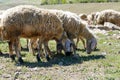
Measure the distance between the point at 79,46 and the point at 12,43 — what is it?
653 centimetres

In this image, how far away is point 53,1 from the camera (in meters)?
130

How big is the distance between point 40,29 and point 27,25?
2.48 feet

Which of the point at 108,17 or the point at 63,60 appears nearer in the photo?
the point at 63,60

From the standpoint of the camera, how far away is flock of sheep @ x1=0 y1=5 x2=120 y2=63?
48.5 ft

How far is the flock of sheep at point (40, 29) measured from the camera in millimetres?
14773

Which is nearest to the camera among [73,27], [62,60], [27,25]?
[27,25]

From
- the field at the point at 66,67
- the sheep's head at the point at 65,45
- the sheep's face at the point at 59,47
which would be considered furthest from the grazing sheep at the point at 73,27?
the field at the point at 66,67

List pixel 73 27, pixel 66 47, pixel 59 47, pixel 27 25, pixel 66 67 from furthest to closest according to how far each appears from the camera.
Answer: pixel 59 47, pixel 66 47, pixel 73 27, pixel 27 25, pixel 66 67

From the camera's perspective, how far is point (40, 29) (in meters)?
15.6

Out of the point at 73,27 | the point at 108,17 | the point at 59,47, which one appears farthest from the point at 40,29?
the point at 108,17

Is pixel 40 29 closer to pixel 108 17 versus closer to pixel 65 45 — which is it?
pixel 65 45

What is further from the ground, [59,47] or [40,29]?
[40,29]

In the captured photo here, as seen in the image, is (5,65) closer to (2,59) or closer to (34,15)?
(2,59)

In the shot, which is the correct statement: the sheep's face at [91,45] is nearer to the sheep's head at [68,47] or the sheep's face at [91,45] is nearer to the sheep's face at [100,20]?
the sheep's head at [68,47]
